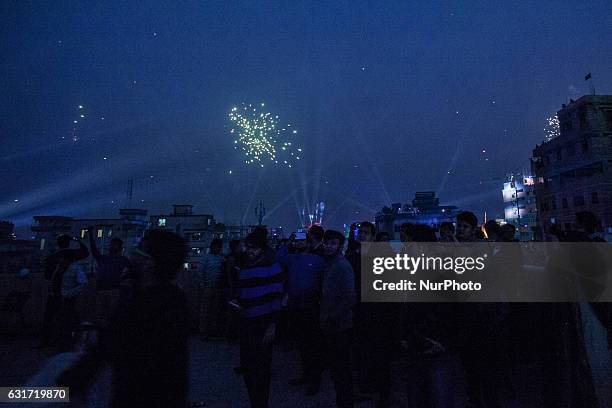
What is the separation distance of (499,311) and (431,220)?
93.2 meters

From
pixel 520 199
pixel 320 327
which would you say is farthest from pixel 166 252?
pixel 520 199

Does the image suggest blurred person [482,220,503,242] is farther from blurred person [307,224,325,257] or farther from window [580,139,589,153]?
window [580,139,589,153]

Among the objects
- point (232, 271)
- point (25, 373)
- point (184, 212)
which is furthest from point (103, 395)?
point (184, 212)

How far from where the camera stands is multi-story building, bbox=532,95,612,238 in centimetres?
3634

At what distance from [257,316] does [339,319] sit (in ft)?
3.62

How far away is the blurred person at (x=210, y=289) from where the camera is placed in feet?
26.8

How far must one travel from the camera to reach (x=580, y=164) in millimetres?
38688

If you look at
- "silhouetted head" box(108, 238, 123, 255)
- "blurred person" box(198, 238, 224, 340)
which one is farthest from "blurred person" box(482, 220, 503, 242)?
"silhouetted head" box(108, 238, 123, 255)

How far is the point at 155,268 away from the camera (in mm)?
2240

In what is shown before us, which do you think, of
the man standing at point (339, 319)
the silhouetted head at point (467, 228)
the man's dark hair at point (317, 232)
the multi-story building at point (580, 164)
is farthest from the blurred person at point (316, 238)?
the multi-story building at point (580, 164)

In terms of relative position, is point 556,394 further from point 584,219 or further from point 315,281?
point 315,281

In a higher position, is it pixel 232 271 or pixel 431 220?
pixel 431 220

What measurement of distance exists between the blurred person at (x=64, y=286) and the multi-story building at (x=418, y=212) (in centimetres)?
8790

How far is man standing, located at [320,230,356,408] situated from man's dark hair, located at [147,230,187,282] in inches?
100
